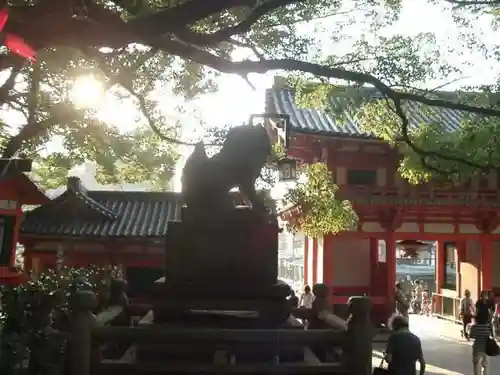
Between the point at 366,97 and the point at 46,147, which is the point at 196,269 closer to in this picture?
the point at 366,97

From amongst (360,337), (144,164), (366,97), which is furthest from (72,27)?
(144,164)

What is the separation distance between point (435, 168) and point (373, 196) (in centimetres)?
829

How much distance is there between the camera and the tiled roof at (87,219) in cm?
1648

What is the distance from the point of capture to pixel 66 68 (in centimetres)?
968

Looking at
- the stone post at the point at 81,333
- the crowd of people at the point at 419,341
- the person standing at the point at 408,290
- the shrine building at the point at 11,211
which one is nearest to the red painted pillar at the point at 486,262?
the crowd of people at the point at 419,341

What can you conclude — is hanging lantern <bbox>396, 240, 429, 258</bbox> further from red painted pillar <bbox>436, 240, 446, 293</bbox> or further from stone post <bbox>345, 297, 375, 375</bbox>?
stone post <bbox>345, 297, 375, 375</bbox>

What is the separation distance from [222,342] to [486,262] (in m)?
15.9

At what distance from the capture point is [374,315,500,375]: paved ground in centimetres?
1194

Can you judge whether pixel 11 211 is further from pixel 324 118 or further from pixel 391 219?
pixel 391 219

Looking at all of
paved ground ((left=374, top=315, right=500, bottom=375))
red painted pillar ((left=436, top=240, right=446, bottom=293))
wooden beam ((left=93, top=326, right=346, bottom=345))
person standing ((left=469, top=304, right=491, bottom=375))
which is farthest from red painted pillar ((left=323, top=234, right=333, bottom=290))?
wooden beam ((left=93, top=326, right=346, bottom=345))

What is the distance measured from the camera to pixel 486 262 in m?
18.4

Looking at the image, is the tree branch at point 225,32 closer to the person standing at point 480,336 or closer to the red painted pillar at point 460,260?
the person standing at point 480,336

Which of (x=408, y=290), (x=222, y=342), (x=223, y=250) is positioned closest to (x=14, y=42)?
(x=223, y=250)

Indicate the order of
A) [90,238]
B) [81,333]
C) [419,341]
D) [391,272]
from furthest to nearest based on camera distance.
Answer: [391,272], [90,238], [419,341], [81,333]
